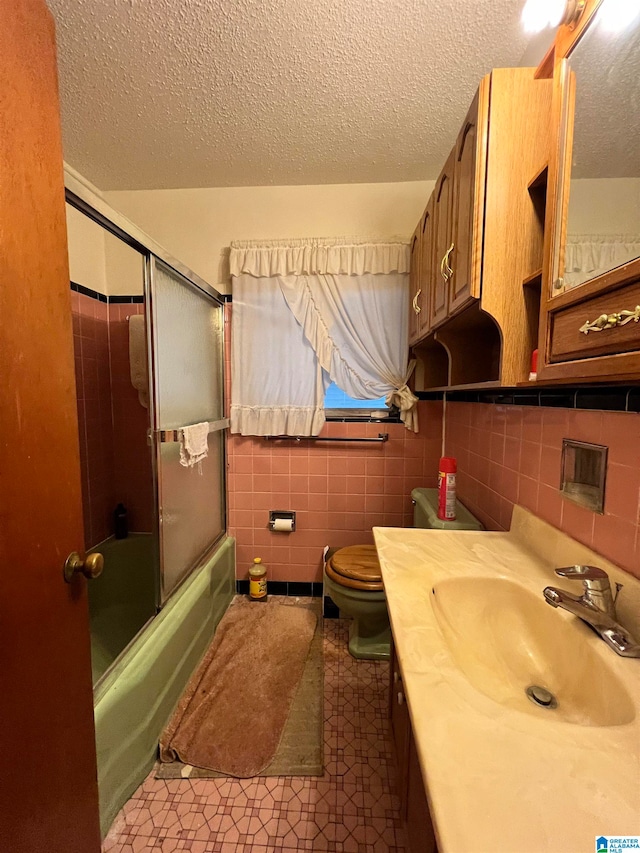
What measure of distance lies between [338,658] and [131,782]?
91 cm

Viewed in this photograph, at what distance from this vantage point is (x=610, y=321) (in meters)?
0.57

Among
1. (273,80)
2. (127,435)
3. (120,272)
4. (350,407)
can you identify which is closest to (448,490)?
(350,407)

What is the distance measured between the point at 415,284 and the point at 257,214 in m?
1.03

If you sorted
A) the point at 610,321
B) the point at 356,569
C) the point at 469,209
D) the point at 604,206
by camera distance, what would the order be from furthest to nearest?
1. the point at 356,569
2. the point at 469,209
3. the point at 604,206
4. the point at 610,321

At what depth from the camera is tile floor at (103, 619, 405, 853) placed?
102 cm

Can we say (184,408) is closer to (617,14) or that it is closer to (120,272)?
(120,272)

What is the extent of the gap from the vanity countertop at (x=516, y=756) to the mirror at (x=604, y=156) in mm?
666

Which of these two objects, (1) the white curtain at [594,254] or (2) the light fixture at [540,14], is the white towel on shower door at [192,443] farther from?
(2) the light fixture at [540,14]

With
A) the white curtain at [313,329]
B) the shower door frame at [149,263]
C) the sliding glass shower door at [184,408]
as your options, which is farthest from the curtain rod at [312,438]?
the shower door frame at [149,263]

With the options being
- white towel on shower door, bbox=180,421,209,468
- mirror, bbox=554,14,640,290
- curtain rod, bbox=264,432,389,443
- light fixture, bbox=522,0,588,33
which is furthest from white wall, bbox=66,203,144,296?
mirror, bbox=554,14,640,290

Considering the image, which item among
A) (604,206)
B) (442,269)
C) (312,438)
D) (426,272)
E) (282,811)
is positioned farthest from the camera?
(312,438)

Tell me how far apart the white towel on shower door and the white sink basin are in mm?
1178

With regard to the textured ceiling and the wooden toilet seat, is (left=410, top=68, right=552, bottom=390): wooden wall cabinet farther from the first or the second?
the wooden toilet seat

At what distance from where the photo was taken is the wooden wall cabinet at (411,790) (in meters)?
0.68
